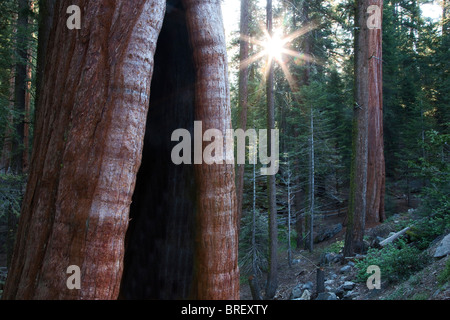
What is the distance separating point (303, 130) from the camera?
20469 mm

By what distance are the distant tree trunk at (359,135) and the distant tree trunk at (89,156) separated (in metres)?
9.69

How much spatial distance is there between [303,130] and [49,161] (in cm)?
1902

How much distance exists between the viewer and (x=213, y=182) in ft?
9.77

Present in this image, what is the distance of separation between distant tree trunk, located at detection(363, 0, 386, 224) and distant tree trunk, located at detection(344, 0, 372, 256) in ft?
12.2

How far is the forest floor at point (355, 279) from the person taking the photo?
5.78m

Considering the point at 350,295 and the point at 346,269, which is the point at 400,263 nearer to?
the point at 350,295

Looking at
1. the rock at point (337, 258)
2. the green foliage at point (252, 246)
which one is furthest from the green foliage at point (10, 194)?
the rock at point (337, 258)

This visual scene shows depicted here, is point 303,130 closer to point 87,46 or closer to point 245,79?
point 245,79

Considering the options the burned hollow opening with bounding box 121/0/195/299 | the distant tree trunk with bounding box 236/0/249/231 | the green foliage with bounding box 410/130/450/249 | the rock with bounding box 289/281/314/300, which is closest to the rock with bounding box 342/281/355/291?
the rock with bounding box 289/281/314/300

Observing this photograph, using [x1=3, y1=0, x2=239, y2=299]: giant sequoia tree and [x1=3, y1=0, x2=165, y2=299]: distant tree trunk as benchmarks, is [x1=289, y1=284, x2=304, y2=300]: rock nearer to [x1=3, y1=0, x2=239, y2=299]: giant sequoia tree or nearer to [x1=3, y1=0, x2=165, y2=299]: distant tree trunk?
[x1=3, y1=0, x2=239, y2=299]: giant sequoia tree

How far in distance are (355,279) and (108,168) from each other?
8846 mm

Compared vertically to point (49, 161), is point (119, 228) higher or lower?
lower

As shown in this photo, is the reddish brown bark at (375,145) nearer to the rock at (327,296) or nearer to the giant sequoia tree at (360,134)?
the giant sequoia tree at (360,134)

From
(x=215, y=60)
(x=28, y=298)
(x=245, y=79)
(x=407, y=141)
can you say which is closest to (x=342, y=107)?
(x=407, y=141)
